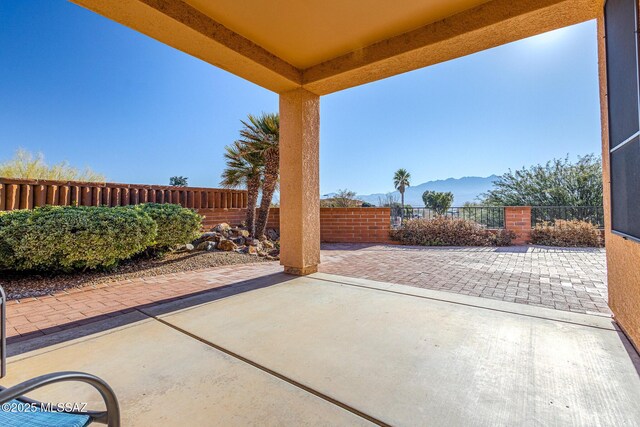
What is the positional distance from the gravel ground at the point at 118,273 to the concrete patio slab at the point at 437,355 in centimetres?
219

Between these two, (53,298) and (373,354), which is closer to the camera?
(373,354)

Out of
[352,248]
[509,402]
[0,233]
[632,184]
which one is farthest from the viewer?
[352,248]

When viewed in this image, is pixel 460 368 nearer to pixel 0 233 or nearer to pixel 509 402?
pixel 509 402

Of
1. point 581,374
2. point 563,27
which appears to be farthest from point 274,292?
point 563,27

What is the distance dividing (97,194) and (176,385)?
6284mm

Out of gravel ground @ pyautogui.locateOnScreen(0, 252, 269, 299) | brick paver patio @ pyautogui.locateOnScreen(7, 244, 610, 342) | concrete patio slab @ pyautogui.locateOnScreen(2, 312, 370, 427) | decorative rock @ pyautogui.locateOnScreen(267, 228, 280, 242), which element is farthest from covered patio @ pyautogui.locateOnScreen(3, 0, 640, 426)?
decorative rock @ pyautogui.locateOnScreen(267, 228, 280, 242)

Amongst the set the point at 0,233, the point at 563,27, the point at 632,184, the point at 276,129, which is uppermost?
the point at 276,129

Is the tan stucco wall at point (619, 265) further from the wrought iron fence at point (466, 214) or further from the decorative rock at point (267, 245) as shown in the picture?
the wrought iron fence at point (466, 214)

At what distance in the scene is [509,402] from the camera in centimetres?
160

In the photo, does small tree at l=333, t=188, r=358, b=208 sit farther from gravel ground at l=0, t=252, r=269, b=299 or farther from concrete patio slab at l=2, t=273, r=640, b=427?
concrete patio slab at l=2, t=273, r=640, b=427

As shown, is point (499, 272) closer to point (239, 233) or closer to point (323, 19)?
point (323, 19)

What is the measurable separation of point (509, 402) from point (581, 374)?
70 cm

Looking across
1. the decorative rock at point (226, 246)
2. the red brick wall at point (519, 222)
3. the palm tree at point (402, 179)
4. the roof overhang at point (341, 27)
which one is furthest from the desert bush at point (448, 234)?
the palm tree at point (402, 179)

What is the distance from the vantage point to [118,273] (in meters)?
4.67
